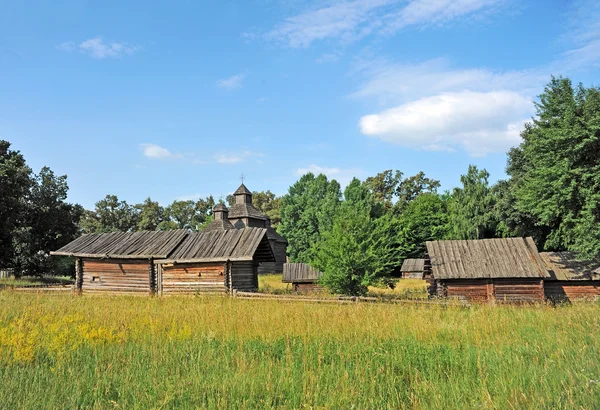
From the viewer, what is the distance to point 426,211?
6259cm

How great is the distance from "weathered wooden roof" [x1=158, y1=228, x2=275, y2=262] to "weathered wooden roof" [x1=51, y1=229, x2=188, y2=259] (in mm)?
722

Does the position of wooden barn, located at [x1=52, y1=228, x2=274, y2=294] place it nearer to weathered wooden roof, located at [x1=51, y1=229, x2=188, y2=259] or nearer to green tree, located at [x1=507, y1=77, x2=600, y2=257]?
weathered wooden roof, located at [x1=51, y1=229, x2=188, y2=259]

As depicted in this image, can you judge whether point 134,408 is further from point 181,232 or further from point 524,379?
point 181,232

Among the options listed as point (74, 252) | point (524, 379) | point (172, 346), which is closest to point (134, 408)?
point (172, 346)

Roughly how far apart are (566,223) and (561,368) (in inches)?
811

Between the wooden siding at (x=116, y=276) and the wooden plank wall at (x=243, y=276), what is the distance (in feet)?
17.8

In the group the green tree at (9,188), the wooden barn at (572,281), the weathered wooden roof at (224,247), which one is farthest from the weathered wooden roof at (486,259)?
the green tree at (9,188)

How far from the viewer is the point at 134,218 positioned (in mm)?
76188

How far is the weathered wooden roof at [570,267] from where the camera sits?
72.9 ft

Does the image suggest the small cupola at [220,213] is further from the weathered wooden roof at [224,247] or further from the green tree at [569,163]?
the green tree at [569,163]

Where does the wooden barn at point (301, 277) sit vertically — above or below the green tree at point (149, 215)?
below

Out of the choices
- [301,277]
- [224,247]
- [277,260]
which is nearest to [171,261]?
[224,247]

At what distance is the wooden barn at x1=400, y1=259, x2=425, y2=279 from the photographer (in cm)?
5631

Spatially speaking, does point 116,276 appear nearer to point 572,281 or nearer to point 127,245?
point 127,245
